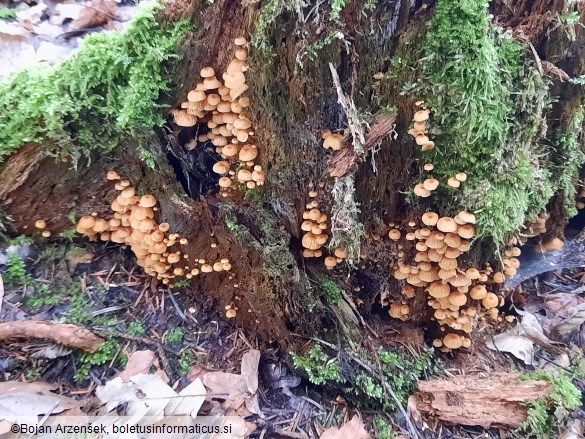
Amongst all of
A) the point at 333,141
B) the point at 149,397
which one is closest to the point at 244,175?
the point at 333,141

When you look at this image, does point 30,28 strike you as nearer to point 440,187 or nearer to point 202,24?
point 202,24

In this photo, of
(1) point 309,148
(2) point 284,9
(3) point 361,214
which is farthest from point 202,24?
(3) point 361,214

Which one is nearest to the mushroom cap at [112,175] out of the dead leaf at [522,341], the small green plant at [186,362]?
the small green plant at [186,362]

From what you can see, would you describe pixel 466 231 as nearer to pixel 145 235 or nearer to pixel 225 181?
pixel 225 181

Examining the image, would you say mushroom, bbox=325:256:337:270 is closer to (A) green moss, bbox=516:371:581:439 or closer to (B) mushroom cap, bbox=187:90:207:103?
(B) mushroom cap, bbox=187:90:207:103

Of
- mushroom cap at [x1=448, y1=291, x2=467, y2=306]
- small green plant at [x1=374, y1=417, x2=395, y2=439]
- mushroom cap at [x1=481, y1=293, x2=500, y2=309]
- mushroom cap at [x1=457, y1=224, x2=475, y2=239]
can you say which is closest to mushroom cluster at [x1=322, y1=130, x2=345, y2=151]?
mushroom cap at [x1=457, y1=224, x2=475, y2=239]

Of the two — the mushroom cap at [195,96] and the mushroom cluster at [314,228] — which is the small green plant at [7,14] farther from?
the mushroom cluster at [314,228]

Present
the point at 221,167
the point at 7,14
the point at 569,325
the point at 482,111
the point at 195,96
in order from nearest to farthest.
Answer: the point at 482,111 < the point at 195,96 < the point at 221,167 < the point at 569,325 < the point at 7,14
